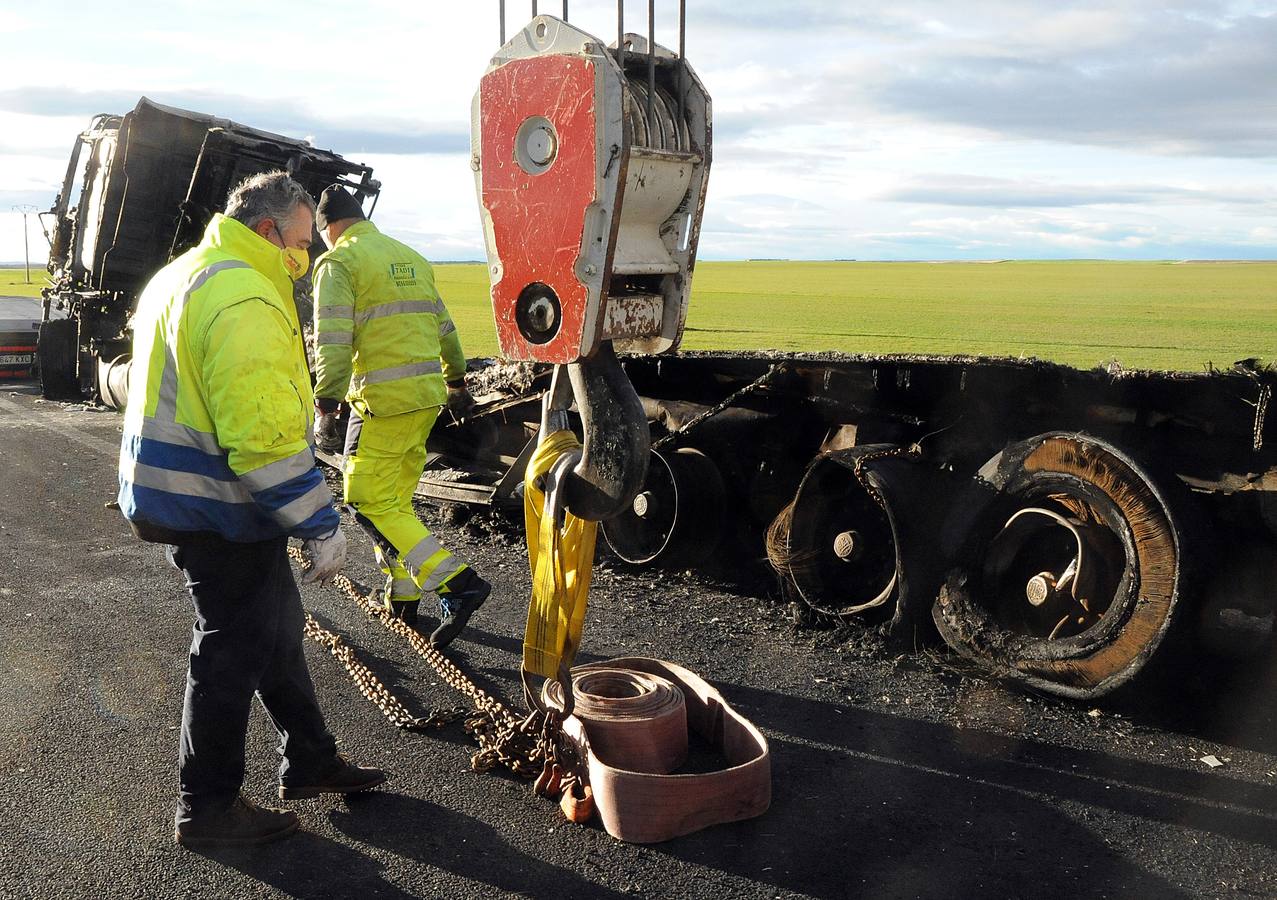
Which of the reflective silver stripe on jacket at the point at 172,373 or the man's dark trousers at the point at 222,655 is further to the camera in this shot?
the man's dark trousers at the point at 222,655

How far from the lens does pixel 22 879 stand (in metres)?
3.16

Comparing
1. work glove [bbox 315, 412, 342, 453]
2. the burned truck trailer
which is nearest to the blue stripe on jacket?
work glove [bbox 315, 412, 342, 453]

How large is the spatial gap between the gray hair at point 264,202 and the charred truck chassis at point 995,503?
9.48ft

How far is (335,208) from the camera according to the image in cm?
545

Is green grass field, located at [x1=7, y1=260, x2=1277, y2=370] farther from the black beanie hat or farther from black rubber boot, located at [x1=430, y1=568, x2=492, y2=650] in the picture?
the black beanie hat

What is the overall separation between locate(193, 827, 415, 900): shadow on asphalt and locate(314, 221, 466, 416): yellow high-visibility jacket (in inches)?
91.6

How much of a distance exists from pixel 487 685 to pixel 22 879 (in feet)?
6.29

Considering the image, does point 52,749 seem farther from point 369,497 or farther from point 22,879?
point 369,497

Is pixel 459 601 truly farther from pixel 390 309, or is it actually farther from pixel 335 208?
pixel 335 208

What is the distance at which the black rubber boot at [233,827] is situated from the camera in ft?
10.9

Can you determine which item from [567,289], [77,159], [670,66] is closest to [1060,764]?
[567,289]

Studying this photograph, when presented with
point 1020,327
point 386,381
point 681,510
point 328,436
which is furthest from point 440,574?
point 1020,327

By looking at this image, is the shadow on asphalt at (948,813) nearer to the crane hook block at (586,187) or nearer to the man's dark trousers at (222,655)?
the man's dark trousers at (222,655)

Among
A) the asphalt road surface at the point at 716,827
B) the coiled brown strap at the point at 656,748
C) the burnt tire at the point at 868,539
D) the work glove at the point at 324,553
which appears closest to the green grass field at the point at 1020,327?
the burnt tire at the point at 868,539
